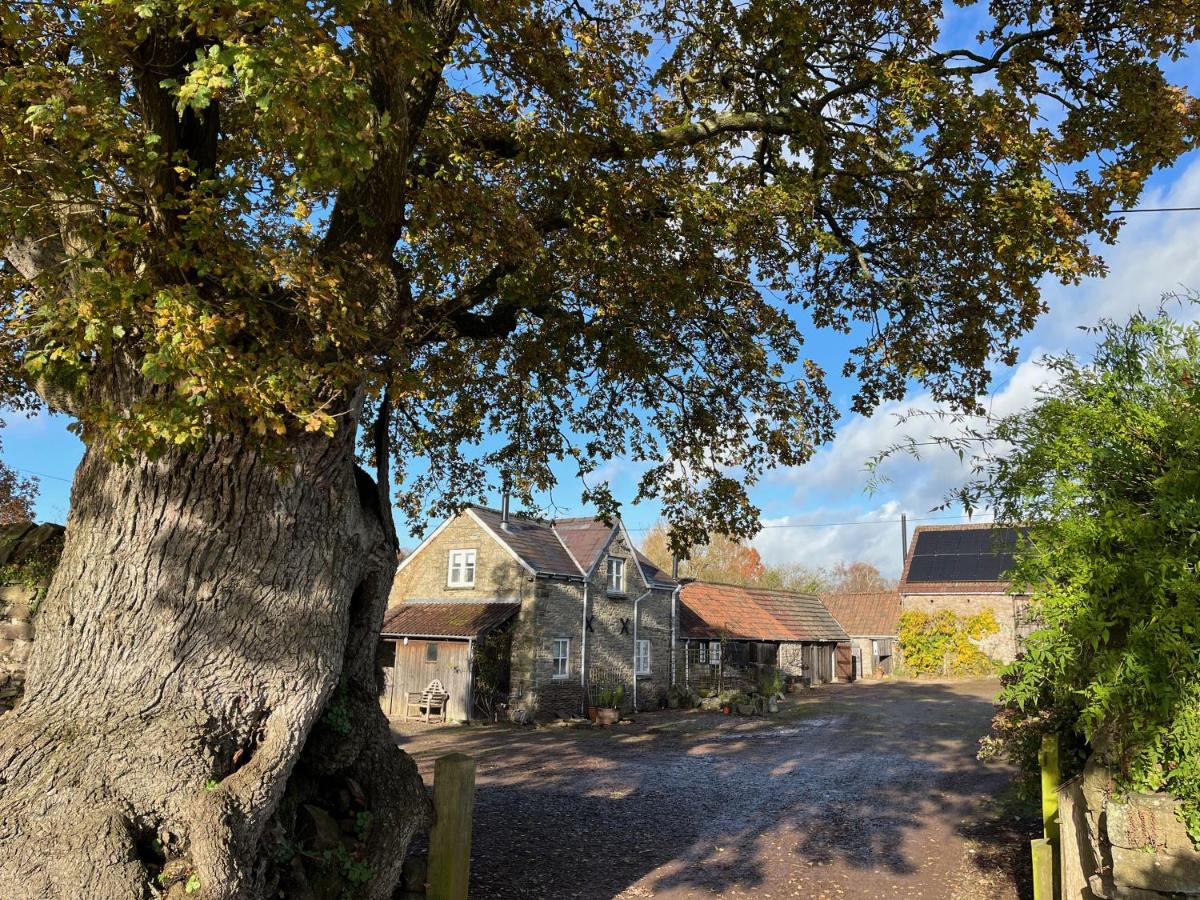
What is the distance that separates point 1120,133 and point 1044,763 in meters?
5.82

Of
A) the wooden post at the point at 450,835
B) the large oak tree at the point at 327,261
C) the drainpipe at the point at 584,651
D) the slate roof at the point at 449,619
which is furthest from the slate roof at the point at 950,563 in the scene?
the wooden post at the point at 450,835

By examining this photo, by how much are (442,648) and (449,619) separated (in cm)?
109

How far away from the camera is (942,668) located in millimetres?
43344

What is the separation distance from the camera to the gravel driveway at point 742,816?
852 cm

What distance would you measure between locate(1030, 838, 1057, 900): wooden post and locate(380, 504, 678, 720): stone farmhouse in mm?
22152

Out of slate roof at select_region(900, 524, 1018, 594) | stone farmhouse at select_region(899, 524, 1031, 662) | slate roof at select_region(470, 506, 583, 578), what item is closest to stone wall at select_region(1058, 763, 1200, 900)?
slate roof at select_region(470, 506, 583, 578)

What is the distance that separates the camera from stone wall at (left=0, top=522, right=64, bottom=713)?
7.01 meters

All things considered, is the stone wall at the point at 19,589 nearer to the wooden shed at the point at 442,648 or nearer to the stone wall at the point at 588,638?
the wooden shed at the point at 442,648

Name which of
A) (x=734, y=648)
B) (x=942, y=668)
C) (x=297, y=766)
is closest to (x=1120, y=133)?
(x=297, y=766)

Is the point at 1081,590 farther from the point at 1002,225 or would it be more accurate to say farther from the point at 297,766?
the point at 297,766

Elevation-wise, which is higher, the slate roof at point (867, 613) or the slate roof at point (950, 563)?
the slate roof at point (950, 563)

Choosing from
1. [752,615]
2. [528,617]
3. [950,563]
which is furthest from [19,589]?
[950,563]

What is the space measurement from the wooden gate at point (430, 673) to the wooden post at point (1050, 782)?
74.1 ft

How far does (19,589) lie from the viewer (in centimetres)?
722
